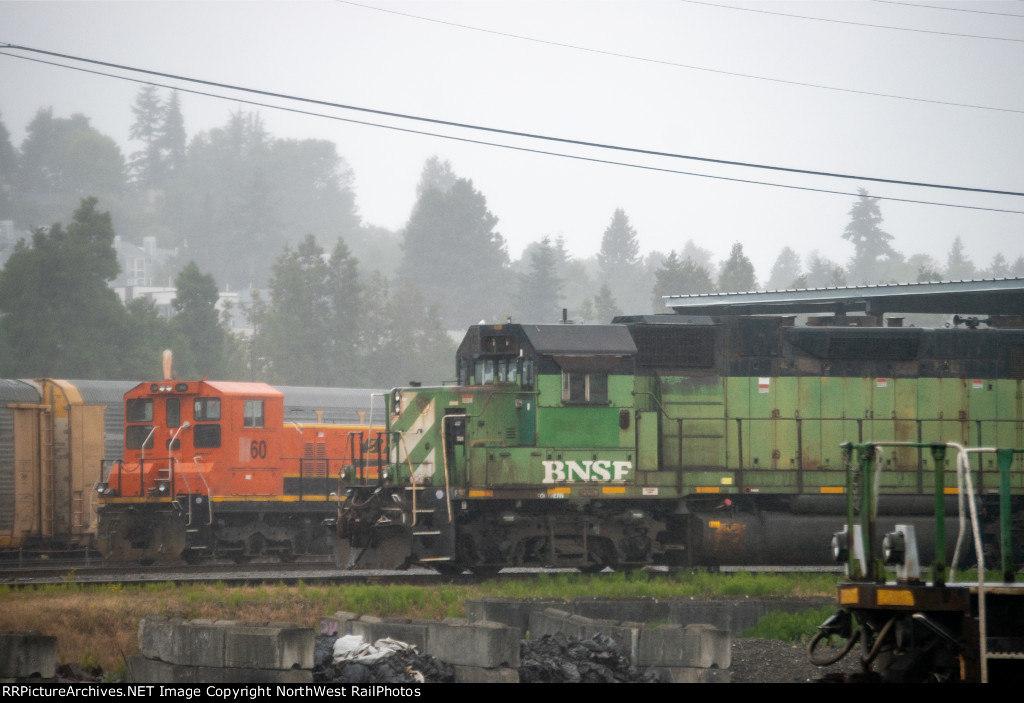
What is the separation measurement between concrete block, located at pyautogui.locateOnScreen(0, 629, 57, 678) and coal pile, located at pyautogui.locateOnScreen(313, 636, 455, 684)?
88.1 inches

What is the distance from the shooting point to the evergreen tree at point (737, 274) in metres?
64.9

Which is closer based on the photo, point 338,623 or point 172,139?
point 338,623

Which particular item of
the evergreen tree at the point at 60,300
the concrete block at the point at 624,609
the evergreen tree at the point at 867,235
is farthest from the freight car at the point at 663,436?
the evergreen tree at the point at 867,235

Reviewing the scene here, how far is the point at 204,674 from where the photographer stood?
9.11 meters

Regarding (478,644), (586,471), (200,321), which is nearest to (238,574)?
(586,471)

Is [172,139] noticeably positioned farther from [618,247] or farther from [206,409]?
[206,409]

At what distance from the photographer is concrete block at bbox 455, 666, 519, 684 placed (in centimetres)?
900

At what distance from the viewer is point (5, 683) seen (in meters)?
8.66

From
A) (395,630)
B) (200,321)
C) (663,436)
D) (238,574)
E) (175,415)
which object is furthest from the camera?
(200,321)

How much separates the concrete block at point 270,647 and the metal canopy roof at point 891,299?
819 inches

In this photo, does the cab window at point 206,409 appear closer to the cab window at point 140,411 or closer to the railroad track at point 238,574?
the cab window at point 140,411

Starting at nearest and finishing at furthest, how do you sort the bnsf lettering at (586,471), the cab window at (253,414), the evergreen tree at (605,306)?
the bnsf lettering at (586,471), the cab window at (253,414), the evergreen tree at (605,306)

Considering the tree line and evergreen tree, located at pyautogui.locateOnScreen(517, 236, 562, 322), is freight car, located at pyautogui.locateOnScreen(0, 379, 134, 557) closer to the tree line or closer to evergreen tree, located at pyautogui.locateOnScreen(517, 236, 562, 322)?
the tree line

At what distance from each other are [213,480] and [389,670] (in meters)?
11.9
